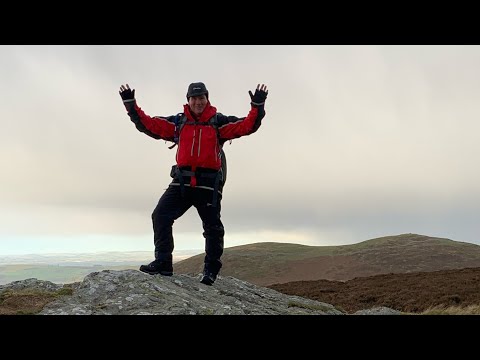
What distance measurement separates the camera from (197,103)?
351 inches

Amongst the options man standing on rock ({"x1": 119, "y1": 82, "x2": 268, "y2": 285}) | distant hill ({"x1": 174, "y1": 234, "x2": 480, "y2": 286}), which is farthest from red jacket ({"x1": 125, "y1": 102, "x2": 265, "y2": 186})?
distant hill ({"x1": 174, "y1": 234, "x2": 480, "y2": 286})

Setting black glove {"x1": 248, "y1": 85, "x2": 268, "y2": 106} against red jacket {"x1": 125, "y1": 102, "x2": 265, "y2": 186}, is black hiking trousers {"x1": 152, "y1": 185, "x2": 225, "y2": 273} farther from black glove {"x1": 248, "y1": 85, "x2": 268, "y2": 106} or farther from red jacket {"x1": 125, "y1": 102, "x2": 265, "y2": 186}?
A: black glove {"x1": 248, "y1": 85, "x2": 268, "y2": 106}

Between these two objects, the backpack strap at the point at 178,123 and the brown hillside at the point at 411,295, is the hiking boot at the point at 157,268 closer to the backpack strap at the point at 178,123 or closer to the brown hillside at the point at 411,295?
the backpack strap at the point at 178,123

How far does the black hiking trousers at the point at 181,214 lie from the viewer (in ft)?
28.9

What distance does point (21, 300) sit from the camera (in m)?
7.66

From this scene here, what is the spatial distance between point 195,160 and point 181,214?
1.28m

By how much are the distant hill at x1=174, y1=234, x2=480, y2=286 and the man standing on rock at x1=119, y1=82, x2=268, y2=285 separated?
141 ft

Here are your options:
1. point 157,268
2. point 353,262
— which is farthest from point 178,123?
point 353,262

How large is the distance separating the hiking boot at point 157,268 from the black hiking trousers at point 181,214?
11 cm
